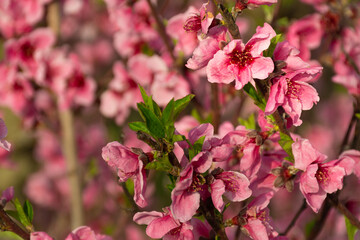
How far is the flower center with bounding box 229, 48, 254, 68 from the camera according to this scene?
1132mm

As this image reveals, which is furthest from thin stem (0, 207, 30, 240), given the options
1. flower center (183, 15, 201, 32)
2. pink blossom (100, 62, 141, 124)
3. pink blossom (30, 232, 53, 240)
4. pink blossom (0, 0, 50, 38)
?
pink blossom (0, 0, 50, 38)

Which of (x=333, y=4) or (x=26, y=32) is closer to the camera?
(x=333, y=4)

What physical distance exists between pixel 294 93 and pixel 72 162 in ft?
5.32

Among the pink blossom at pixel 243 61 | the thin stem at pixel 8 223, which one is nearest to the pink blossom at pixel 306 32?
the pink blossom at pixel 243 61

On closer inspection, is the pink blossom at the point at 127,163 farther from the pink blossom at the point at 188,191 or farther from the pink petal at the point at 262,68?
the pink petal at the point at 262,68

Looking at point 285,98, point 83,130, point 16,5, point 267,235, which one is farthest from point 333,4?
point 83,130

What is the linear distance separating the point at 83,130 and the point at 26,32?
1.05 meters

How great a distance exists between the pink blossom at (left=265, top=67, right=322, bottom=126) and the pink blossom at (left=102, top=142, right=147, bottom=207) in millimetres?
→ 313

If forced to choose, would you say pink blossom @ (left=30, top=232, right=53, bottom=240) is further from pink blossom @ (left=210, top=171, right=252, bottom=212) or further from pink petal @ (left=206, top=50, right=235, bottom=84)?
pink petal @ (left=206, top=50, right=235, bottom=84)

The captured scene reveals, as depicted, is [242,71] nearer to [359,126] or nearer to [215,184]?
[215,184]

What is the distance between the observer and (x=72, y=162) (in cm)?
253

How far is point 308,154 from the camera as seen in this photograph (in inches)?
44.3

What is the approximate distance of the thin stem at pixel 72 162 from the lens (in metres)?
2.45

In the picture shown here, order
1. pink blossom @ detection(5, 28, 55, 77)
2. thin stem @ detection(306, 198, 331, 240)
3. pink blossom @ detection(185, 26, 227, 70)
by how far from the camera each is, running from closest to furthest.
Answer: pink blossom @ detection(185, 26, 227, 70)
thin stem @ detection(306, 198, 331, 240)
pink blossom @ detection(5, 28, 55, 77)
